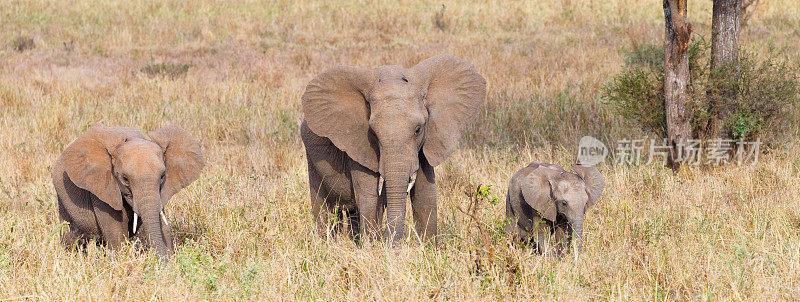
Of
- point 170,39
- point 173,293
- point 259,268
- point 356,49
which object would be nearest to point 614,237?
point 259,268

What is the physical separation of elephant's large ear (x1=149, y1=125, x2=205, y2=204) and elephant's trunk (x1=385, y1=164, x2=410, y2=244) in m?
1.41

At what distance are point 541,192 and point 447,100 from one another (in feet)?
2.88

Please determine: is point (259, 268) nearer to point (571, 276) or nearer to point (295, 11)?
point (571, 276)

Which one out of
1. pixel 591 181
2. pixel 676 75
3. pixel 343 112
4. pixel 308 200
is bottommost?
pixel 308 200

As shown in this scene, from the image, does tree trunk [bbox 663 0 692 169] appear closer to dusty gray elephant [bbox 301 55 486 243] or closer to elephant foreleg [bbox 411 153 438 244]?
dusty gray elephant [bbox 301 55 486 243]

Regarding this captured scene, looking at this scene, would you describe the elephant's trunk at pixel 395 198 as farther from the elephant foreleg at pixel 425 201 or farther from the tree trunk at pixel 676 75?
the tree trunk at pixel 676 75

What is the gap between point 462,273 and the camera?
175 inches

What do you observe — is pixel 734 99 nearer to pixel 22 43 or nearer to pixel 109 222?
pixel 109 222

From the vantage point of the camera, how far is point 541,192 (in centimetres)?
484

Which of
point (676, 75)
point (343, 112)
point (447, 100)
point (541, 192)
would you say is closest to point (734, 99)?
point (676, 75)

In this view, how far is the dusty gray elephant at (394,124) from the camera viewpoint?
4.39 m

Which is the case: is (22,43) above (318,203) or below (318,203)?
above

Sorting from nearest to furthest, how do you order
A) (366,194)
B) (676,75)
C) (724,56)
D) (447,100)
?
(447,100) < (366,194) < (676,75) < (724,56)

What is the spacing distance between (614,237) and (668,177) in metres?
1.94
